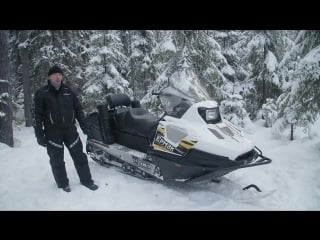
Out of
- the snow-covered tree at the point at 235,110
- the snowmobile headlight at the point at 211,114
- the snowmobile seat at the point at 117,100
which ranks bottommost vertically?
the snow-covered tree at the point at 235,110

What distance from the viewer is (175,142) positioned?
429 centimetres

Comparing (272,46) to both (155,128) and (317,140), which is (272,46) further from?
(155,128)

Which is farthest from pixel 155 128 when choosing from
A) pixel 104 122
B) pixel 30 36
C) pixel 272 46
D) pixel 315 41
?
pixel 30 36

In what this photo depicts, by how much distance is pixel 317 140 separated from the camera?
685 cm

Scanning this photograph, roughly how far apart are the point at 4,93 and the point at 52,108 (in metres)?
3.74

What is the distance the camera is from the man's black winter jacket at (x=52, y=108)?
4410mm

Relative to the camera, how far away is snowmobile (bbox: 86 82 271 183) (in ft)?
12.9

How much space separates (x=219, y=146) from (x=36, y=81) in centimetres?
1135

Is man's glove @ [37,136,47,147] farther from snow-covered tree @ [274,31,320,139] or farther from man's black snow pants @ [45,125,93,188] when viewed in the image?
snow-covered tree @ [274,31,320,139]

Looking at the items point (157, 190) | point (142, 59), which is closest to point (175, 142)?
point (157, 190)

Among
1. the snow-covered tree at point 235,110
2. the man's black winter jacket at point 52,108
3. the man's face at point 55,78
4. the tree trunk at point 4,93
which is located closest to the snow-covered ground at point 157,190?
the man's black winter jacket at point 52,108

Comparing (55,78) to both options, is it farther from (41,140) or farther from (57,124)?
(41,140)

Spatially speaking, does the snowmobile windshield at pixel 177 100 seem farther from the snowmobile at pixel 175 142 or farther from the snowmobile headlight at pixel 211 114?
the snowmobile headlight at pixel 211 114

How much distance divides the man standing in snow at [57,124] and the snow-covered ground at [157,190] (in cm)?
28
